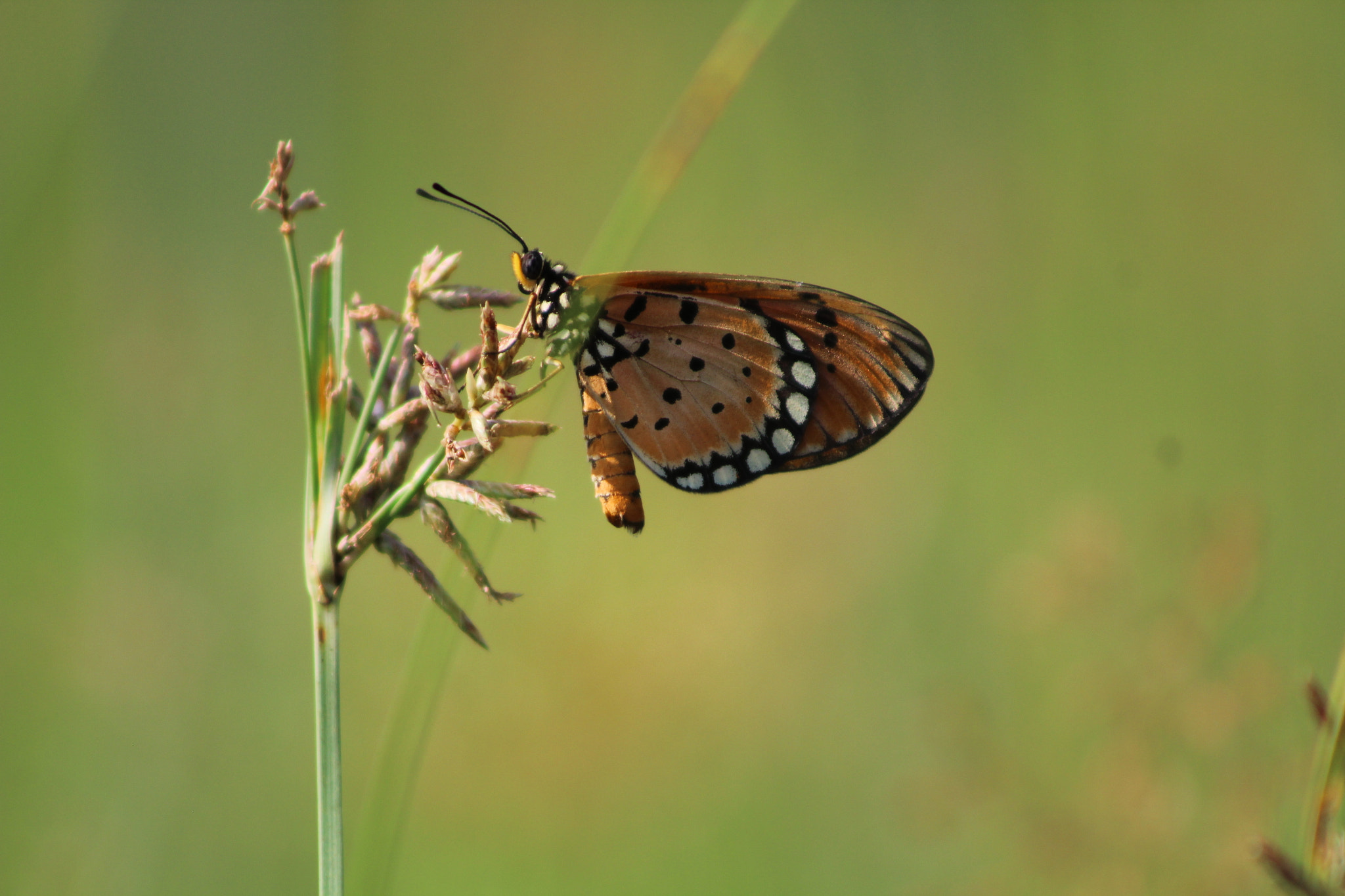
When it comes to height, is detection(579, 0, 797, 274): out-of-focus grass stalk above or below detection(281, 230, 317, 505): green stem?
above

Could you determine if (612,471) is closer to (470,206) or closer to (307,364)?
(470,206)

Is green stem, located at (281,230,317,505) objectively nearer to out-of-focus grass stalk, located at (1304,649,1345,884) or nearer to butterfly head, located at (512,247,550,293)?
butterfly head, located at (512,247,550,293)

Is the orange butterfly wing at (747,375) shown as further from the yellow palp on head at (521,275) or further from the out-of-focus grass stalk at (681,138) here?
the out-of-focus grass stalk at (681,138)

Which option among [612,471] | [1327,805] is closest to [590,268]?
[612,471]

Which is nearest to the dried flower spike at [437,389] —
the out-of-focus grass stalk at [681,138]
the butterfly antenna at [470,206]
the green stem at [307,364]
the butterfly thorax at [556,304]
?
the green stem at [307,364]

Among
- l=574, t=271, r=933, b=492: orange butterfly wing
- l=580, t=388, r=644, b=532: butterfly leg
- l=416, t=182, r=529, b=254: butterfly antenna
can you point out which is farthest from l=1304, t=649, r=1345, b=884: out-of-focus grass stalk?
l=416, t=182, r=529, b=254: butterfly antenna

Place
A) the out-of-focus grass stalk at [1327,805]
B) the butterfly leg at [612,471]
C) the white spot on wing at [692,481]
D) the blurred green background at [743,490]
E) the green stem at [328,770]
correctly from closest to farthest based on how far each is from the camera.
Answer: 1. the green stem at [328,770]
2. the out-of-focus grass stalk at [1327,805]
3. the butterfly leg at [612,471]
4. the white spot on wing at [692,481]
5. the blurred green background at [743,490]

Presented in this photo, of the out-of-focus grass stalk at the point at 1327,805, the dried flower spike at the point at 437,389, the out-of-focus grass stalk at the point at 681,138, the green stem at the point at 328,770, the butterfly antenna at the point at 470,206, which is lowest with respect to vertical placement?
the green stem at the point at 328,770
